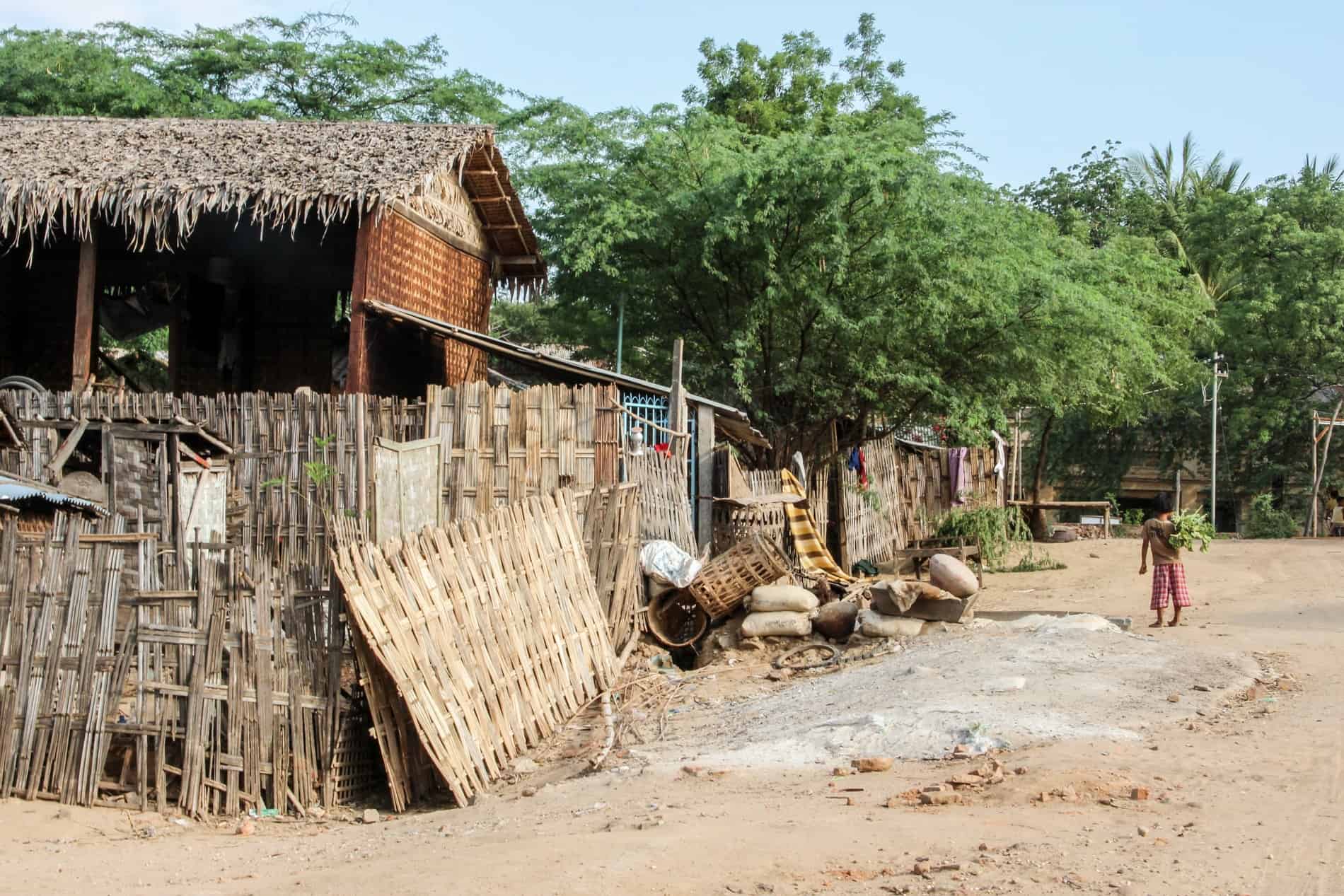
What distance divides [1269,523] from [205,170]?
62.5 feet

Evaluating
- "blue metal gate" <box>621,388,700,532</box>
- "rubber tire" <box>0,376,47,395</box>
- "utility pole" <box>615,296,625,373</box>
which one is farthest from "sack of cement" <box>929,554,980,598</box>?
"rubber tire" <box>0,376,47,395</box>

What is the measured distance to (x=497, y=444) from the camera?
10.3 m

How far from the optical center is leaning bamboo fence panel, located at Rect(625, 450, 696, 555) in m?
10.8

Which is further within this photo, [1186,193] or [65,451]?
[1186,193]

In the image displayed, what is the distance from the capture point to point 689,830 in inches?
199

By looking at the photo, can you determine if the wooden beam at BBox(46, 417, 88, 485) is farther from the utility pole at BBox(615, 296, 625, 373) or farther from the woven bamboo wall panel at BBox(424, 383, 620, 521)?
the utility pole at BBox(615, 296, 625, 373)

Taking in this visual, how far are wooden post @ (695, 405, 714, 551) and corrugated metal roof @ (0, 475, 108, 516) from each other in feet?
17.3

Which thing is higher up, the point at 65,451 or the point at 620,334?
the point at 620,334

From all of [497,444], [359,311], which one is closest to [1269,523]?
[497,444]

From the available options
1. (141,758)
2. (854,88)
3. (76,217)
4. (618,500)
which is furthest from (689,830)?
(854,88)

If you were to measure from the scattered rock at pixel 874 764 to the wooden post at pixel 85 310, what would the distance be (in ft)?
28.1

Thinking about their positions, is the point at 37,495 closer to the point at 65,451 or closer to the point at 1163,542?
the point at 65,451

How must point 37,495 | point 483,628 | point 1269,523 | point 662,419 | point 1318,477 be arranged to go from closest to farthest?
1. point 483,628
2. point 37,495
3. point 662,419
4. point 1318,477
5. point 1269,523

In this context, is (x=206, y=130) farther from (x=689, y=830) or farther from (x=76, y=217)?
(x=689, y=830)
